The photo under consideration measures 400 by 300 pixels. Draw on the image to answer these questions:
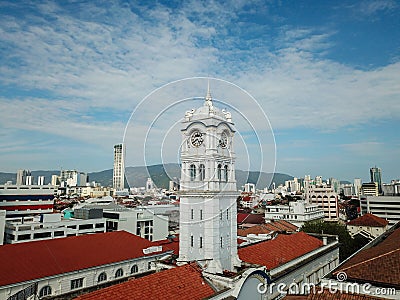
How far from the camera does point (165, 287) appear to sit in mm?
17719

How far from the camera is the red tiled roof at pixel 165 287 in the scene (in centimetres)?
1588

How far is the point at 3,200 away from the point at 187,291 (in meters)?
75.3

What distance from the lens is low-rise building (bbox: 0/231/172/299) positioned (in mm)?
26906

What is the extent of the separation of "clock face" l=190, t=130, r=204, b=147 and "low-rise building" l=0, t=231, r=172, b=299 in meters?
11.4

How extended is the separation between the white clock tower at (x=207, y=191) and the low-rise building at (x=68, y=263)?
227 inches

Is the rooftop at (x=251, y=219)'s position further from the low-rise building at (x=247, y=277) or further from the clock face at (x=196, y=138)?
the clock face at (x=196, y=138)

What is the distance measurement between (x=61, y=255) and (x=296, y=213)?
196 feet

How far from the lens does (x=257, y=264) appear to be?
26688 millimetres

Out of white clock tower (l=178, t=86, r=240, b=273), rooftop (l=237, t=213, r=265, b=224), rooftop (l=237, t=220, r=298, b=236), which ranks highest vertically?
white clock tower (l=178, t=86, r=240, b=273)

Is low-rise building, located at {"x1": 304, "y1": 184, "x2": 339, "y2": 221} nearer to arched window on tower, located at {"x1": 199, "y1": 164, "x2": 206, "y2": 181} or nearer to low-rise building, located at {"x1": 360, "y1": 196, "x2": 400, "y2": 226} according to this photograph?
low-rise building, located at {"x1": 360, "y1": 196, "x2": 400, "y2": 226}

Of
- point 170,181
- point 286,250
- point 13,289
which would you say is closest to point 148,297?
point 170,181

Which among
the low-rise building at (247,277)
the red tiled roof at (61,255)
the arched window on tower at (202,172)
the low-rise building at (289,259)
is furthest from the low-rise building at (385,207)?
the arched window on tower at (202,172)

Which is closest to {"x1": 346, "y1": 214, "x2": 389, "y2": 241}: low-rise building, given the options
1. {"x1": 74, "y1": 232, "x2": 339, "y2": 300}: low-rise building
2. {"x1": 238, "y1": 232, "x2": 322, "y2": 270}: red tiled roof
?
{"x1": 238, "y1": 232, "x2": 322, "y2": 270}: red tiled roof

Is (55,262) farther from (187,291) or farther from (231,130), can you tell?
(231,130)
